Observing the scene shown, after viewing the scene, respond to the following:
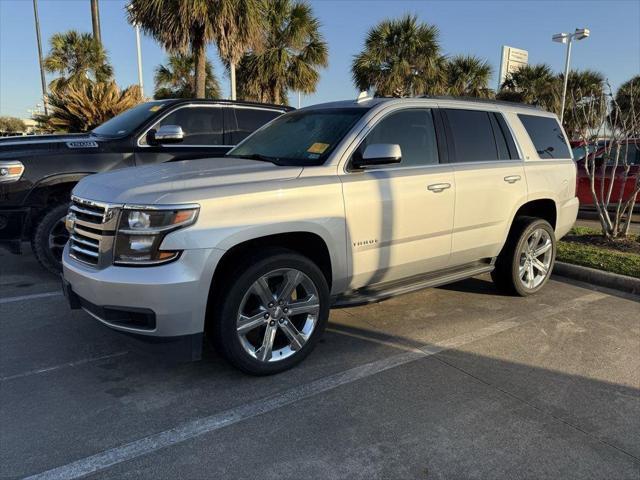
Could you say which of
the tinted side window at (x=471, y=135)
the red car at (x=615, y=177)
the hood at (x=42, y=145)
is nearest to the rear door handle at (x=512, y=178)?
the tinted side window at (x=471, y=135)

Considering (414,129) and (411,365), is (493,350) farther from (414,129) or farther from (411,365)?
(414,129)

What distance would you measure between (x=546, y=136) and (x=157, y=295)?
14.5ft

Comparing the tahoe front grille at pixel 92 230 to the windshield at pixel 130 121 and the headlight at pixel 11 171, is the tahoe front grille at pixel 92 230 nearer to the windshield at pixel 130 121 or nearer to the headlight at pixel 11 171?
the headlight at pixel 11 171

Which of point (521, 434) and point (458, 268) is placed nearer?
point (521, 434)

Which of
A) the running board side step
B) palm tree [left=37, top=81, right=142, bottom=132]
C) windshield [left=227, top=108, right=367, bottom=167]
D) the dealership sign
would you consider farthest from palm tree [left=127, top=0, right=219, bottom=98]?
the dealership sign

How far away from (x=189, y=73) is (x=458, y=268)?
81.0 feet

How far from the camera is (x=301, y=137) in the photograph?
13.4 ft

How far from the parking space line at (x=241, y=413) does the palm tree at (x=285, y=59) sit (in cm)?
1743

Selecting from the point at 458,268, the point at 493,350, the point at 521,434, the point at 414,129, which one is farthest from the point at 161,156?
the point at 521,434

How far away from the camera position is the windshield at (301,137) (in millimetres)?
3740

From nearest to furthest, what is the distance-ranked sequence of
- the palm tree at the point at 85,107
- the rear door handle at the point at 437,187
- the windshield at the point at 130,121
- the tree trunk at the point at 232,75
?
the rear door handle at the point at 437,187
the windshield at the point at 130,121
the palm tree at the point at 85,107
the tree trunk at the point at 232,75

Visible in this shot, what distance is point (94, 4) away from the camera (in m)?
16.4

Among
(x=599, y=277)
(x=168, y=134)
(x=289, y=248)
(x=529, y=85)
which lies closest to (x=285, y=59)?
(x=529, y=85)

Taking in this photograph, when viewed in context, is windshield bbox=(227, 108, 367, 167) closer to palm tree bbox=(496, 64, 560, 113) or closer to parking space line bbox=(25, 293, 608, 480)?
parking space line bbox=(25, 293, 608, 480)
